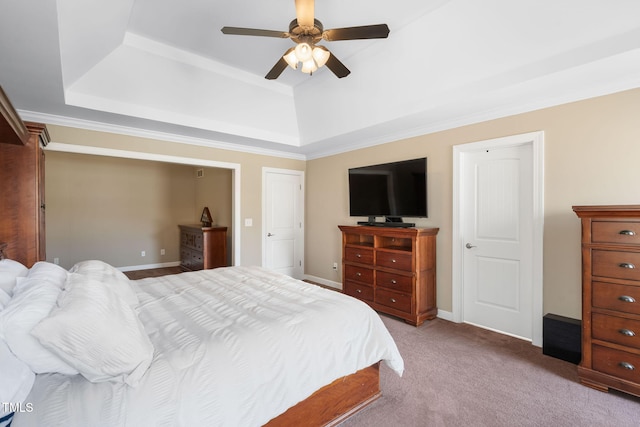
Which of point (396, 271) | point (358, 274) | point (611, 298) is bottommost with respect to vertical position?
point (358, 274)

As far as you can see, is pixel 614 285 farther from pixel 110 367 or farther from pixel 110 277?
pixel 110 277

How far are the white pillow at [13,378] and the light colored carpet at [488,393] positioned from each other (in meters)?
1.59

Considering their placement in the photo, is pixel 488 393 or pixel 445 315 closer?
pixel 488 393

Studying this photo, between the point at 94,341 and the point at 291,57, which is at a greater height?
the point at 291,57

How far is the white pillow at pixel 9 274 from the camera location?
4.44ft

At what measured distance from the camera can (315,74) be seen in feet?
12.0

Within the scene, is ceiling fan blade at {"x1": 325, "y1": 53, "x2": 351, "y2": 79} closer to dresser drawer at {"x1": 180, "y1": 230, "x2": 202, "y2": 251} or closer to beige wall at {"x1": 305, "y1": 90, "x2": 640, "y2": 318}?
beige wall at {"x1": 305, "y1": 90, "x2": 640, "y2": 318}

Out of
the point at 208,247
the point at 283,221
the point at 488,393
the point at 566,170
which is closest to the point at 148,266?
the point at 208,247

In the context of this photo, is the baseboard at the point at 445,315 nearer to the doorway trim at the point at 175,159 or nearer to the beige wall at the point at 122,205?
the doorway trim at the point at 175,159

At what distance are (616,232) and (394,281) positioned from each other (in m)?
2.02

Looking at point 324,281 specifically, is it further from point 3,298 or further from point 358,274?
point 3,298

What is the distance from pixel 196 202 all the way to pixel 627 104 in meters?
7.29

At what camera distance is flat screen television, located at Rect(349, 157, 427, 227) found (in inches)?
143

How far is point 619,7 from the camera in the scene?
1821mm
